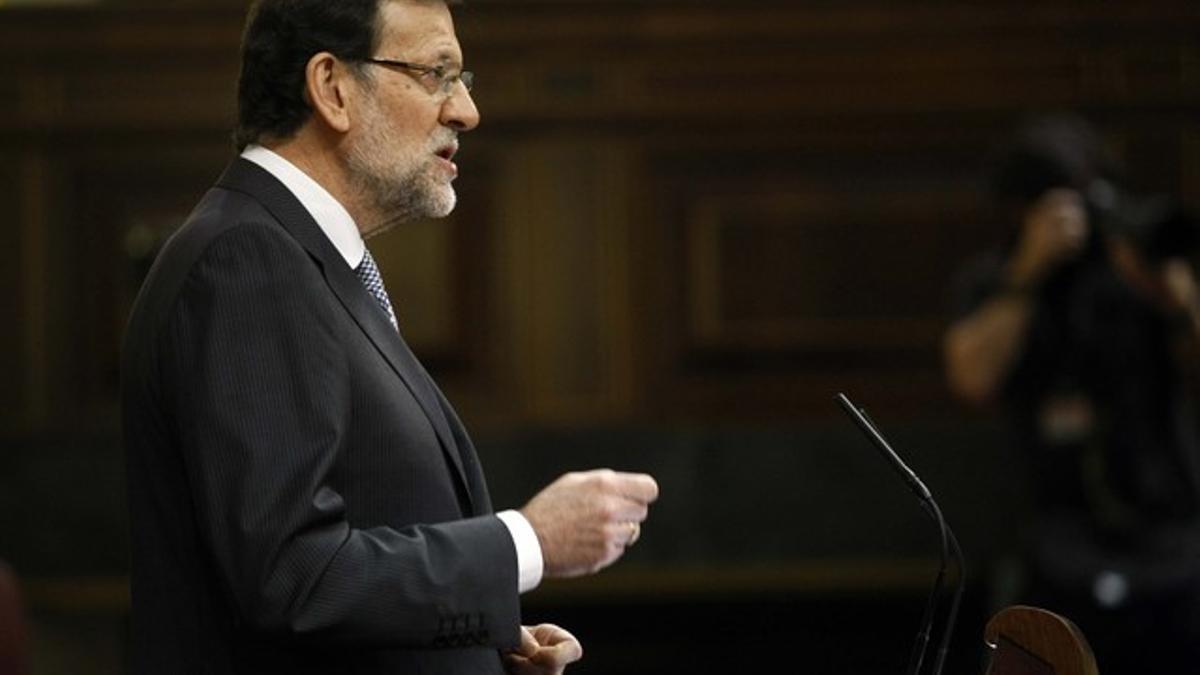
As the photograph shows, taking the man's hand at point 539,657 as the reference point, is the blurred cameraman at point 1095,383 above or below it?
below

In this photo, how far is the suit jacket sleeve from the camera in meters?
2.12

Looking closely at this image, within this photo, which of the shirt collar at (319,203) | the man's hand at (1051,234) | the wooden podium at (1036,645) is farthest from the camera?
the man's hand at (1051,234)

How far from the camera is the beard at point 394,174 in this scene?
2.40m

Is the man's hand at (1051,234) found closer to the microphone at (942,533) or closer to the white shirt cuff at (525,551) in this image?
the microphone at (942,533)

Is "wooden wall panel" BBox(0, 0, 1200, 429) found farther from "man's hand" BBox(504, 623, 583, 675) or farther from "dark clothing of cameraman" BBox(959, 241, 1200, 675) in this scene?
"man's hand" BBox(504, 623, 583, 675)

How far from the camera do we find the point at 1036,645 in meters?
2.18

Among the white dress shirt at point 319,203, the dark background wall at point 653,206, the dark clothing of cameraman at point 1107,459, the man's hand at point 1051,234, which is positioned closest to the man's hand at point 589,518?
the white dress shirt at point 319,203

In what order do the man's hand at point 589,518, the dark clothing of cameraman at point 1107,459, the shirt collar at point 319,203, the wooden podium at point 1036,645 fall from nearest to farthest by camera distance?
the wooden podium at point 1036,645, the man's hand at point 589,518, the shirt collar at point 319,203, the dark clothing of cameraman at point 1107,459

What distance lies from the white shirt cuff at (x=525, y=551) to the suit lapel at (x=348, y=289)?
0.13m

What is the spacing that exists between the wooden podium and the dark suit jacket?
493mm

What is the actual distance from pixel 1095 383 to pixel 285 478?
268cm

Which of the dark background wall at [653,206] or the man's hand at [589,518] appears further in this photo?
the dark background wall at [653,206]

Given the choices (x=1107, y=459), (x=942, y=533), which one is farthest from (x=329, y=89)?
(x=1107, y=459)

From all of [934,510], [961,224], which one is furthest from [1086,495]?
[934,510]
